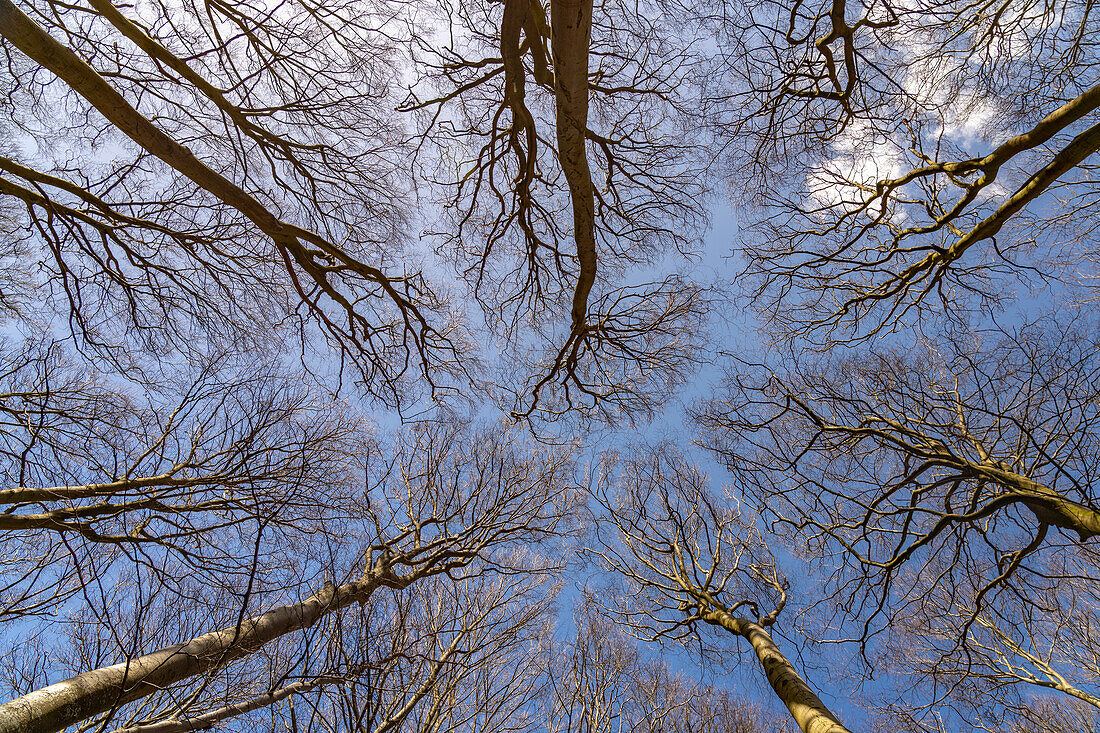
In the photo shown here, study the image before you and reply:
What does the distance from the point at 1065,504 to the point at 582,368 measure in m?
5.48

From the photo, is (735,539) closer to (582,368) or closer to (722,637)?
(722,637)

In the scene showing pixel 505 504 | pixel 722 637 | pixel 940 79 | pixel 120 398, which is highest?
pixel 940 79

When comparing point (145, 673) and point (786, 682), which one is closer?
point (145, 673)

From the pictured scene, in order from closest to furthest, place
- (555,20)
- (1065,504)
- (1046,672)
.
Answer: (555,20), (1065,504), (1046,672)

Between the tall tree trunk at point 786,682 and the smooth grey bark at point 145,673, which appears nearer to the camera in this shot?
the smooth grey bark at point 145,673

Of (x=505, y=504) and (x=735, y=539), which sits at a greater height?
(x=505, y=504)

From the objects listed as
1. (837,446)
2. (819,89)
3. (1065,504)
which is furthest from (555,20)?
(1065,504)

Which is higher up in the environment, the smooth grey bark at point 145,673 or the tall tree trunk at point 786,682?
the smooth grey bark at point 145,673

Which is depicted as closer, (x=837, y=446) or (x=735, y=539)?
(x=837, y=446)

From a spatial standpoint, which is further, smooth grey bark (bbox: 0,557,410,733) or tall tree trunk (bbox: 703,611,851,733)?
tall tree trunk (bbox: 703,611,851,733)

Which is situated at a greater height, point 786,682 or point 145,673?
point 145,673

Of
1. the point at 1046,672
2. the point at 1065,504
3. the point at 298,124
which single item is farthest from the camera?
the point at 1046,672

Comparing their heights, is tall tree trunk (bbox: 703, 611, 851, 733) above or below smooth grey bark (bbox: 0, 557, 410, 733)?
below

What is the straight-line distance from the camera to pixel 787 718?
8.45 m
